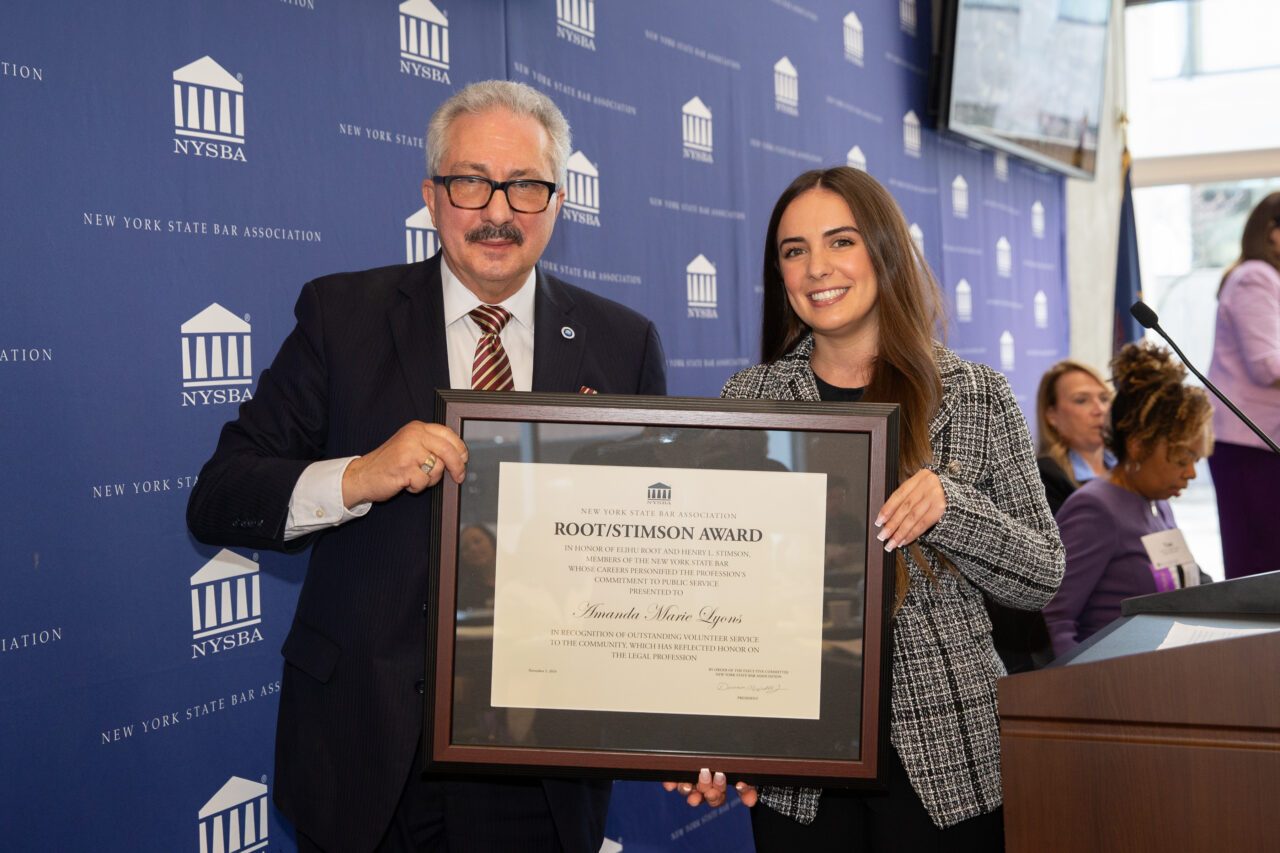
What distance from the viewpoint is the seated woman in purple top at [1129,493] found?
2.91 metres

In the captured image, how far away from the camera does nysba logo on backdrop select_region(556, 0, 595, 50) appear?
10.2 feet

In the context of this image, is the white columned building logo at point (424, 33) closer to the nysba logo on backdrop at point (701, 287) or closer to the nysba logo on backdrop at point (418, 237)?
the nysba logo on backdrop at point (418, 237)

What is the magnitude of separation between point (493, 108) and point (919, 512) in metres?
0.93

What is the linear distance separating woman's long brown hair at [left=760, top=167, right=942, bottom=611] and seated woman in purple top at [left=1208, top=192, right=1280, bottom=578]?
3.09 meters

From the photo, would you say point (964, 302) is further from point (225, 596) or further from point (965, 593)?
point (225, 596)

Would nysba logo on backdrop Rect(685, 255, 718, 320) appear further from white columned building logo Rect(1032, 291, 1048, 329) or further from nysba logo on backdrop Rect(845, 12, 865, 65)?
white columned building logo Rect(1032, 291, 1048, 329)

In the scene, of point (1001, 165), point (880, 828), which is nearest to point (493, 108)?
point (880, 828)

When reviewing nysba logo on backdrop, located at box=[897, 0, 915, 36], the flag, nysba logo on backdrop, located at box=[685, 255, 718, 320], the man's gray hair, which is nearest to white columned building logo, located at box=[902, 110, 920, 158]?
nysba logo on backdrop, located at box=[897, 0, 915, 36]

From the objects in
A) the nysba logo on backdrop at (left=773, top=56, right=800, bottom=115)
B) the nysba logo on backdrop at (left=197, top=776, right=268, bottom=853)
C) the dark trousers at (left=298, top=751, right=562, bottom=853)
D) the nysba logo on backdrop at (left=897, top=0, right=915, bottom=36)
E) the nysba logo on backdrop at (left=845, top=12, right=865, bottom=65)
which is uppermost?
the nysba logo on backdrop at (left=897, top=0, right=915, bottom=36)

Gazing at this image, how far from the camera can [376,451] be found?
1.55 m

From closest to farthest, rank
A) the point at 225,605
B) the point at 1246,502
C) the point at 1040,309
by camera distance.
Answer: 1. the point at 225,605
2. the point at 1246,502
3. the point at 1040,309

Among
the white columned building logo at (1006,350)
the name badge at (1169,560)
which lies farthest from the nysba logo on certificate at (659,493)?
the white columned building logo at (1006,350)

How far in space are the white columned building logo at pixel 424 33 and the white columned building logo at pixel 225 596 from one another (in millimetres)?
1246

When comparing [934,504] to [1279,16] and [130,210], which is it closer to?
[130,210]
